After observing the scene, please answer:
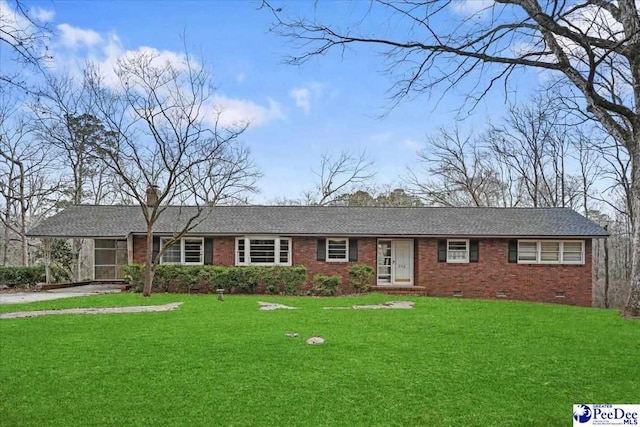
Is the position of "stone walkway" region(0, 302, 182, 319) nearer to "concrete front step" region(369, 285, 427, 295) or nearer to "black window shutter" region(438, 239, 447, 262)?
"concrete front step" region(369, 285, 427, 295)

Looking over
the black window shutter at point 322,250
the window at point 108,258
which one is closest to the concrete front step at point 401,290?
the black window shutter at point 322,250

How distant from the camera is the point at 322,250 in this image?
20.2 m

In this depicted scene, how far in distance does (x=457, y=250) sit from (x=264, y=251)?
7695 millimetres

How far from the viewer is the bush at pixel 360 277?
18.8 metres

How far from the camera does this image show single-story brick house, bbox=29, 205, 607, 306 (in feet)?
64.5

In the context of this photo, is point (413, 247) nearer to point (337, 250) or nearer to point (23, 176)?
point (337, 250)

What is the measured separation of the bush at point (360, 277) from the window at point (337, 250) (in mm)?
1315

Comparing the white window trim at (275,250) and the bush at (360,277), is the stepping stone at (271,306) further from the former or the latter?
the white window trim at (275,250)

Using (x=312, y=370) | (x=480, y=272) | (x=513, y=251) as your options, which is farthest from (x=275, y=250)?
(x=312, y=370)

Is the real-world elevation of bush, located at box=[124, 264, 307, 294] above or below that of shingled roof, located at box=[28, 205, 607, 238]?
below

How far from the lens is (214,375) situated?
6477 mm

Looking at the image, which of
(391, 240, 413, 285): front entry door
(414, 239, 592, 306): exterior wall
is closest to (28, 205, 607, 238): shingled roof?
(391, 240, 413, 285): front entry door

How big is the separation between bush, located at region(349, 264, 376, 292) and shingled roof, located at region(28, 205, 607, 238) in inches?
61.4

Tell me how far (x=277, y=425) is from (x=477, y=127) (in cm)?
3081
